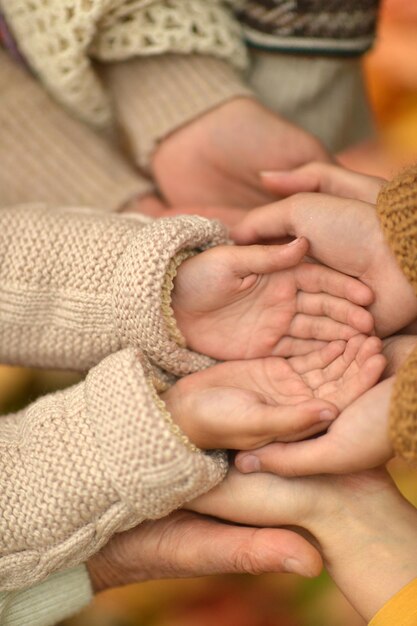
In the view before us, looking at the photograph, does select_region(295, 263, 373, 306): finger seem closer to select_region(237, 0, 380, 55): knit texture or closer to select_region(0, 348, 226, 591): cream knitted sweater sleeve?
select_region(0, 348, 226, 591): cream knitted sweater sleeve

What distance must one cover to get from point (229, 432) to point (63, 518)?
186 mm

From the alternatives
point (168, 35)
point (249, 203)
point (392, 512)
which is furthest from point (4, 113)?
point (392, 512)

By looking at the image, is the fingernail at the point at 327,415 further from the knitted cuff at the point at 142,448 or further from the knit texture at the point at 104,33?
the knit texture at the point at 104,33

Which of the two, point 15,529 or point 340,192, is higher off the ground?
point 340,192

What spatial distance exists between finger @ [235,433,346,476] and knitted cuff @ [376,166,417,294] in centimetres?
18

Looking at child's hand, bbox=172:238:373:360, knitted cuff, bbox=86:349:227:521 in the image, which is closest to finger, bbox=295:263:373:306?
child's hand, bbox=172:238:373:360

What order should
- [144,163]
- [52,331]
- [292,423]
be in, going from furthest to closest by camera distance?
[144,163], [52,331], [292,423]

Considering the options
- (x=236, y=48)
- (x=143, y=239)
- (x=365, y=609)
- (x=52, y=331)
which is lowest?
(x=365, y=609)

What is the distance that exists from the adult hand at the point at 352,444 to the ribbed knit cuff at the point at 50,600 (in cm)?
30

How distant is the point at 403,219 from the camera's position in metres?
0.71

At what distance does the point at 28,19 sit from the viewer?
97 centimetres

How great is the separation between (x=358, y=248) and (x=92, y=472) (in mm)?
350

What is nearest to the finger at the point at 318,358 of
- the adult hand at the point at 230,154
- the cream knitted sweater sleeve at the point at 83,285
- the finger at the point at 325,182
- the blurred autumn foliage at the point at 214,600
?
the cream knitted sweater sleeve at the point at 83,285

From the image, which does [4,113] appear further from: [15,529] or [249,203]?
[15,529]
